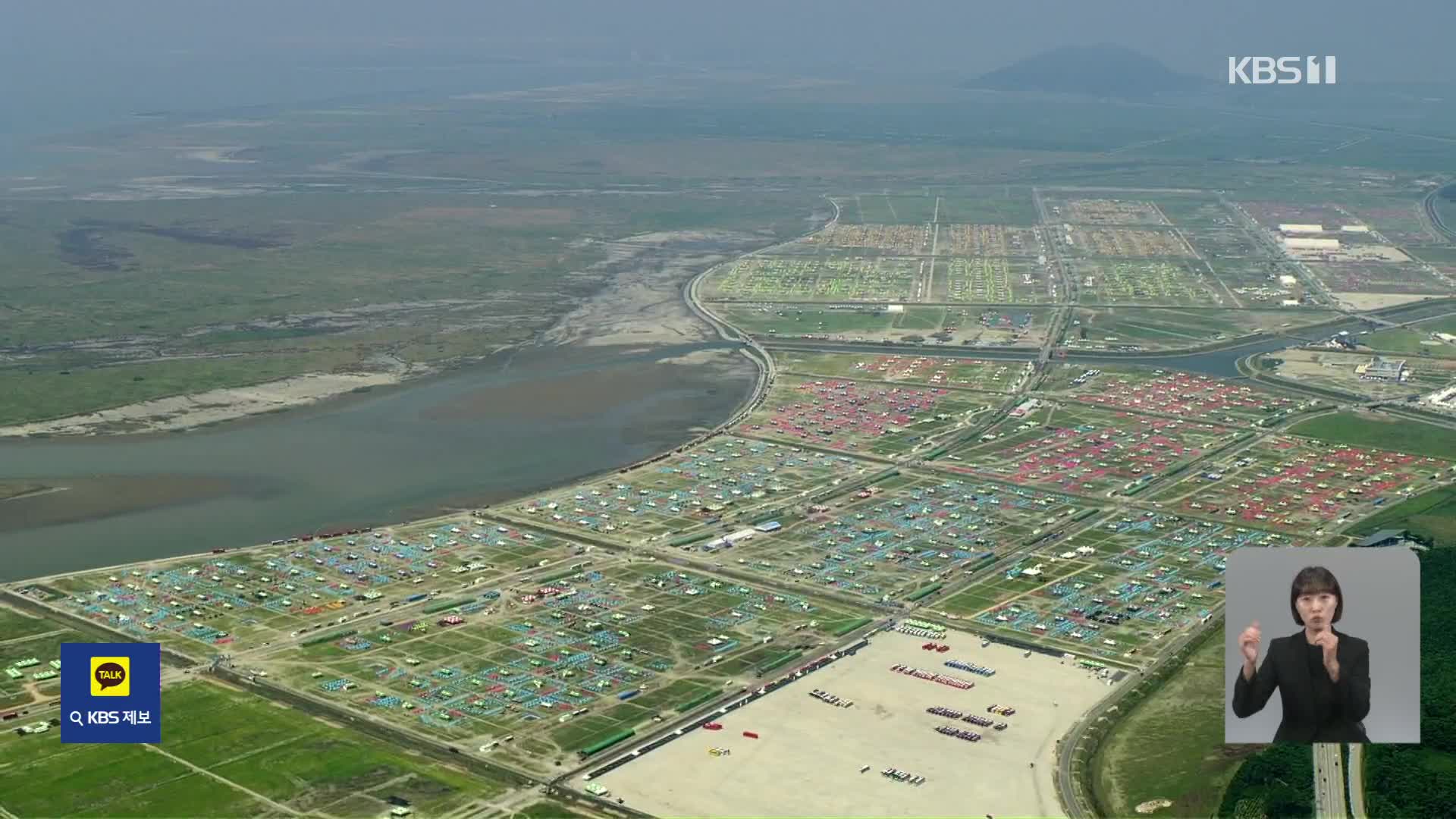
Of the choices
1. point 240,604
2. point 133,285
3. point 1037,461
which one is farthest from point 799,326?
point 240,604

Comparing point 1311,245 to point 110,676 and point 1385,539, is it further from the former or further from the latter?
point 110,676

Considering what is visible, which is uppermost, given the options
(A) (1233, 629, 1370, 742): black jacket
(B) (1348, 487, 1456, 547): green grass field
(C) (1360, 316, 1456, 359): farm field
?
(A) (1233, 629, 1370, 742): black jacket

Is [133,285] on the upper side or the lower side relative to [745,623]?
upper

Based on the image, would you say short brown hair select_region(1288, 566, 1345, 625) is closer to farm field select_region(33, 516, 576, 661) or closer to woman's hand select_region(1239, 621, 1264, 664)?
woman's hand select_region(1239, 621, 1264, 664)

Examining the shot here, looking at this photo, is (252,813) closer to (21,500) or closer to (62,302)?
(21,500)

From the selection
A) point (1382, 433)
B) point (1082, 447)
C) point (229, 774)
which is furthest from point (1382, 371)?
point (229, 774)

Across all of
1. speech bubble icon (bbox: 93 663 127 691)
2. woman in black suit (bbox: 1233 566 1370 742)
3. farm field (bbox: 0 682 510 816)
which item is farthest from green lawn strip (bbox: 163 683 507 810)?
woman in black suit (bbox: 1233 566 1370 742)

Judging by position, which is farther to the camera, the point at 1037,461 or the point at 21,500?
the point at 1037,461
